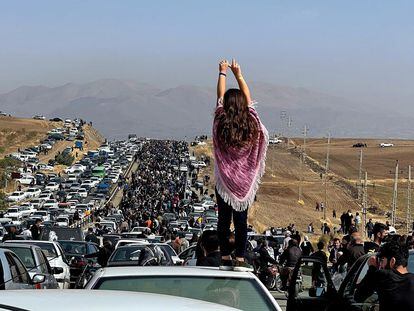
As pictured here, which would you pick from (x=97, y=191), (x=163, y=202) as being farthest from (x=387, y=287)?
(x=97, y=191)

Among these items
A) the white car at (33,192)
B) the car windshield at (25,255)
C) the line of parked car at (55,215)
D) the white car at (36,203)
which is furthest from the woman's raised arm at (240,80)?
the white car at (33,192)

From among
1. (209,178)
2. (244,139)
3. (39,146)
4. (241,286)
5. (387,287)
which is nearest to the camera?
(241,286)

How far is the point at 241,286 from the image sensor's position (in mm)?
7102

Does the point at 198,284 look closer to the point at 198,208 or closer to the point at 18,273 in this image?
the point at 18,273

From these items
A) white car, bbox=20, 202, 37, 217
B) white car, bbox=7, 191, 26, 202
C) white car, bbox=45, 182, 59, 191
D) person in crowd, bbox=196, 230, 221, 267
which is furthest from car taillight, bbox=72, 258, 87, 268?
white car, bbox=45, 182, 59, 191

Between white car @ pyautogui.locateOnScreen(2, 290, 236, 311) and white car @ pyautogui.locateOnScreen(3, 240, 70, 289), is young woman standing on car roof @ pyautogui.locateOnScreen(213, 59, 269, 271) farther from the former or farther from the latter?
white car @ pyautogui.locateOnScreen(3, 240, 70, 289)

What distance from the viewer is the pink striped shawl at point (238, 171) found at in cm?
812

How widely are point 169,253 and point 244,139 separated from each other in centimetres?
1537

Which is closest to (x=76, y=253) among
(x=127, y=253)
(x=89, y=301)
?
(x=127, y=253)

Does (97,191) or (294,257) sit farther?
(97,191)

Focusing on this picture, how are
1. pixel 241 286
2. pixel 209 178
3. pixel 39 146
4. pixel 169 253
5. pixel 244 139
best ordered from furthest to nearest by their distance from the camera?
1. pixel 39 146
2. pixel 209 178
3. pixel 169 253
4. pixel 244 139
5. pixel 241 286

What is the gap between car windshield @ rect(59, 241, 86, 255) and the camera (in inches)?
1187

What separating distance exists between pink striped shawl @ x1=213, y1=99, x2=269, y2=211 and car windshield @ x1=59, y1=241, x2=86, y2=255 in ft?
72.7

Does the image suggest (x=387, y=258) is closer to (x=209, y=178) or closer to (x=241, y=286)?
(x=241, y=286)
